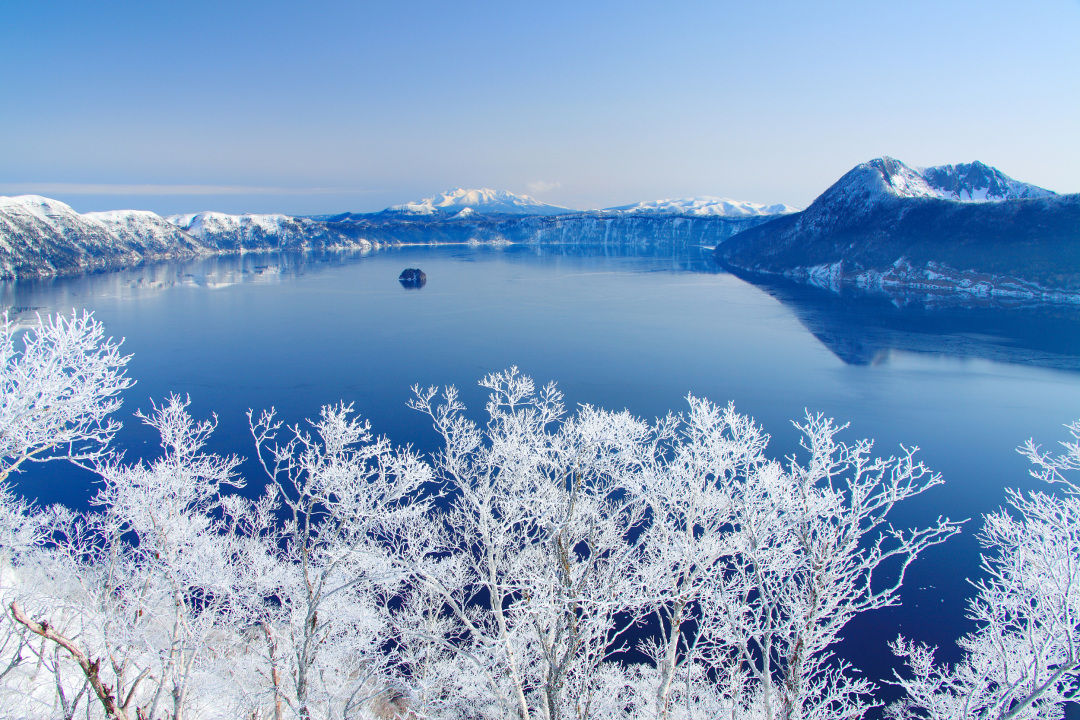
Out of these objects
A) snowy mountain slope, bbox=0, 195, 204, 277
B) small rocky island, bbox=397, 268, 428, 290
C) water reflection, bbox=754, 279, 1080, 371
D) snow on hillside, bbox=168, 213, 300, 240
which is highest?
snow on hillside, bbox=168, 213, 300, 240

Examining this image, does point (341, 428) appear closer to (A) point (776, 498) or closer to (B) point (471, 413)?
(A) point (776, 498)

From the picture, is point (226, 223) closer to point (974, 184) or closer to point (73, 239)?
point (73, 239)

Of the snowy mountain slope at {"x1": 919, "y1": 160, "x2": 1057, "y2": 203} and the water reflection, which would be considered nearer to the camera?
the water reflection

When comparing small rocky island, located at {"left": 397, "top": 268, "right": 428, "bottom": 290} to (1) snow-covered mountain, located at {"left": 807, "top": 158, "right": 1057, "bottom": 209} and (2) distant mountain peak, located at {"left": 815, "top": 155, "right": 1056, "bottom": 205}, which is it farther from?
(2) distant mountain peak, located at {"left": 815, "top": 155, "right": 1056, "bottom": 205}

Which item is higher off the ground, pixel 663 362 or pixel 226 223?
pixel 226 223

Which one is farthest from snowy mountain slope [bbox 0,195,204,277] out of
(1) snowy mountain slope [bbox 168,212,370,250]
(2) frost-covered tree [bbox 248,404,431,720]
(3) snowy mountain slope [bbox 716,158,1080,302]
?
(3) snowy mountain slope [bbox 716,158,1080,302]

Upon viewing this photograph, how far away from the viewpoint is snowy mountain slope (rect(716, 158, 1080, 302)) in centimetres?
5991

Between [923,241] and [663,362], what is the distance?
6245cm

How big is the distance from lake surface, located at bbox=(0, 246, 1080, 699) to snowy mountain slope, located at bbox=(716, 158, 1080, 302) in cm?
1067

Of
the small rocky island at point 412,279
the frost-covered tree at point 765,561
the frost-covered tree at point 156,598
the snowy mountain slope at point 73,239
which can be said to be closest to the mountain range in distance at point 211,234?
the snowy mountain slope at point 73,239

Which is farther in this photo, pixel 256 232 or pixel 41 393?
pixel 256 232

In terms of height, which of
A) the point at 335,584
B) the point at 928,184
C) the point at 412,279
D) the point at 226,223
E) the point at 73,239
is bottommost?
the point at 335,584

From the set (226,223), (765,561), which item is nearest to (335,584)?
(765,561)

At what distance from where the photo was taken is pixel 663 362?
→ 35.0 metres
